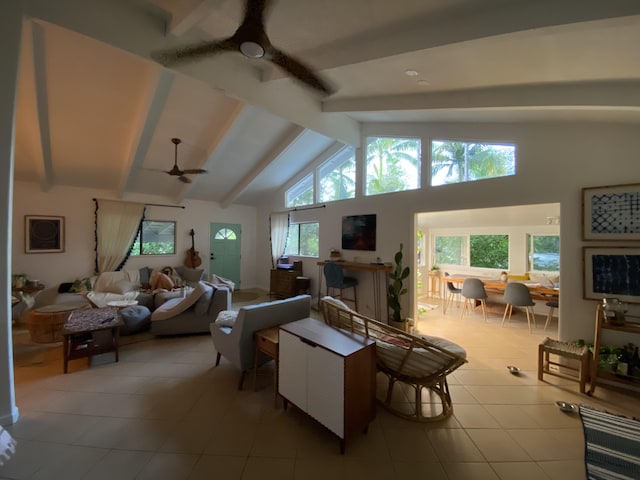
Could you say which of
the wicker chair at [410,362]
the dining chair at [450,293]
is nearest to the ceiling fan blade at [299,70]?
the wicker chair at [410,362]

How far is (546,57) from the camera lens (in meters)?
1.99

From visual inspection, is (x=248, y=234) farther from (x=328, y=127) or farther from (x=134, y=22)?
(x=134, y=22)

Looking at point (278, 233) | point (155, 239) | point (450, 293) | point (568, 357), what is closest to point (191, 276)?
point (155, 239)

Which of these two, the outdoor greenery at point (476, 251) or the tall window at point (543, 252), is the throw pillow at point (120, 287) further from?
the tall window at point (543, 252)

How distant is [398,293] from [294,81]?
3.29 meters

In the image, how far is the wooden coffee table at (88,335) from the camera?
2.77 m

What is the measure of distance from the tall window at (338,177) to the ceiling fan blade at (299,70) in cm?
303

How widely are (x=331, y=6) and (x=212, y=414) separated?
10.7 feet

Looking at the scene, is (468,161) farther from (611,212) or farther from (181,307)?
(181,307)

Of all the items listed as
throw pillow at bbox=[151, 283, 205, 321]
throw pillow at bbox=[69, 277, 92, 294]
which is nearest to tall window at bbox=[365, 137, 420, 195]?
throw pillow at bbox=[151, 283, 205, 321]

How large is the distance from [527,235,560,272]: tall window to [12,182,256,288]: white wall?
289 inches

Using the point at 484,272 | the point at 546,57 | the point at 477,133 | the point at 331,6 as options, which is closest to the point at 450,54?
the point at 546,57

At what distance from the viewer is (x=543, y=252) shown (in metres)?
5.21

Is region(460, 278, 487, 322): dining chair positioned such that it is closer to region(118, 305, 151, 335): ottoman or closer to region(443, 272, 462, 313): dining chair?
region(443, 272, 462, 313): dining chair
